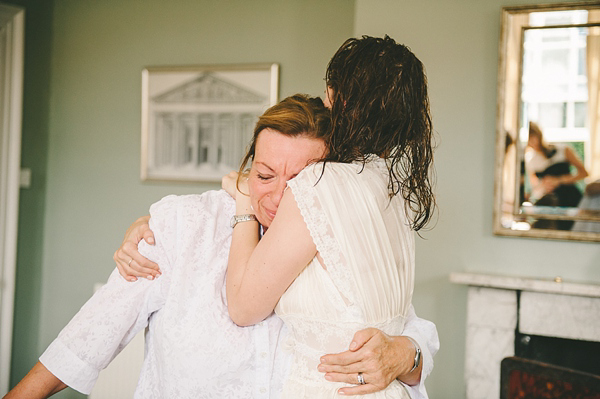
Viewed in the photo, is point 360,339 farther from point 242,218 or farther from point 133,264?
point 133,264

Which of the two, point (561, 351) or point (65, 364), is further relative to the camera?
point (561, 351)

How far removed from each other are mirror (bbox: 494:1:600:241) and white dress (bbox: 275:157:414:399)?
5.06 ft

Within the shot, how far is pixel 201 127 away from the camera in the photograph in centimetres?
330

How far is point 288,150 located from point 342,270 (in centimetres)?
28

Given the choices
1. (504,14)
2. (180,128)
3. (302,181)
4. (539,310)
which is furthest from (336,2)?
(302,181)

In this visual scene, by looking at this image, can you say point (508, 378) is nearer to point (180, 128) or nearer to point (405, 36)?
point (405, 36)

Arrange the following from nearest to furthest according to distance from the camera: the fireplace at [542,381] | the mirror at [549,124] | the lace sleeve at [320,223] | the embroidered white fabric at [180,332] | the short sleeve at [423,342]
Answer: the lace sleeve at [320,223] < the embroidered white fabric at [180,332] < the short sleeve at [423,342] < the fireplace at [542,381] < the mirror at [549,124]

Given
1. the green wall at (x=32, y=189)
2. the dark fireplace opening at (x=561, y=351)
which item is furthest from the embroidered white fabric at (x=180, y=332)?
the green wall at (x=32, y=189)

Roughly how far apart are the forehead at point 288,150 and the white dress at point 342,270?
0.09 metres

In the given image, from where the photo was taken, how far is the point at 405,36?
8.45 feet

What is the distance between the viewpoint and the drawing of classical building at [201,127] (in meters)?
3.21

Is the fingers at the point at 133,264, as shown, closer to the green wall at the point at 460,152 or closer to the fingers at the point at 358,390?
the fingers at the point at 358,390

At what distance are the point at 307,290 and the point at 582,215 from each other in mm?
1846

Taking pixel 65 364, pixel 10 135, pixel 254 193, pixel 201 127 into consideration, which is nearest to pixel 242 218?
pixel 254 193
